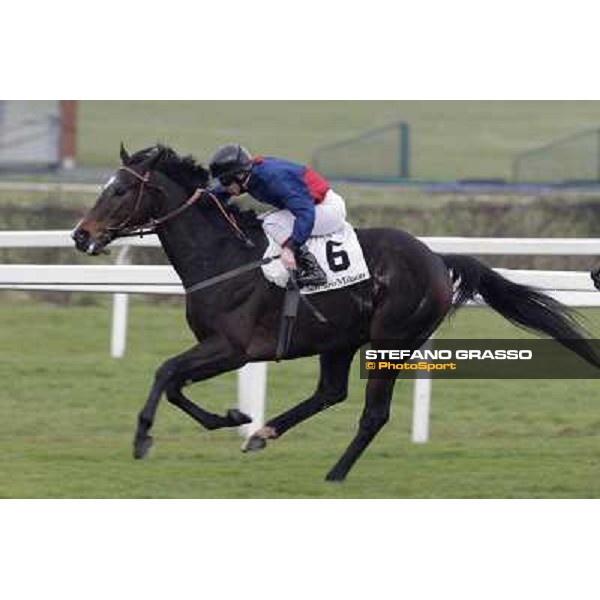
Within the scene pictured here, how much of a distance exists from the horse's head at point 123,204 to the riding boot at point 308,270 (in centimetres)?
79

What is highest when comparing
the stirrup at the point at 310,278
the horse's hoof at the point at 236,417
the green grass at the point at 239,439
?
the stirrup at the point at 310,278

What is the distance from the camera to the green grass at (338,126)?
33500 millimetres

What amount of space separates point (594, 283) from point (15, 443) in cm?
338

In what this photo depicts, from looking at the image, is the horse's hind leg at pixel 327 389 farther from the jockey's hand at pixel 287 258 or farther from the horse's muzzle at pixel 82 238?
the horse's muzzle at pixel 82 238

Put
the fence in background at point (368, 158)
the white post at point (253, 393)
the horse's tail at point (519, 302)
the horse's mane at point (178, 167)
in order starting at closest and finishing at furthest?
the horse's mane at point (178, 167) → the horse's tail at point (519, 302) → the white post at point (253, 393) → the fence in background at point (368, 158)

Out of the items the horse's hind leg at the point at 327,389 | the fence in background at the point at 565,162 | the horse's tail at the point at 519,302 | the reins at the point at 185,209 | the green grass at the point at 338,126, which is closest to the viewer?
the reins at the point at 185,209

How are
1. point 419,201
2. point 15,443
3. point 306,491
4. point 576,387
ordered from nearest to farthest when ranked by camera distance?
point 306,491 → point 15,443 → point 576,387 → point 419,201

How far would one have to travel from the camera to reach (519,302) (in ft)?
32.7

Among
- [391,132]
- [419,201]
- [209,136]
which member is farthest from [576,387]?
[209,136]

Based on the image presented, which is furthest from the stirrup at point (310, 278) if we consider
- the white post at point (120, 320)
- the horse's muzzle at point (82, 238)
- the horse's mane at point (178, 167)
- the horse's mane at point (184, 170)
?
the white post at point (120, 320)

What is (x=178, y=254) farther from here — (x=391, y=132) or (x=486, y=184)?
(x=391, y=132)

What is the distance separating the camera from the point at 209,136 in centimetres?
3428

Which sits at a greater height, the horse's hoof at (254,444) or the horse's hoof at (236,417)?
the horse's hoof at (236,417)

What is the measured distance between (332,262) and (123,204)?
111 cm
